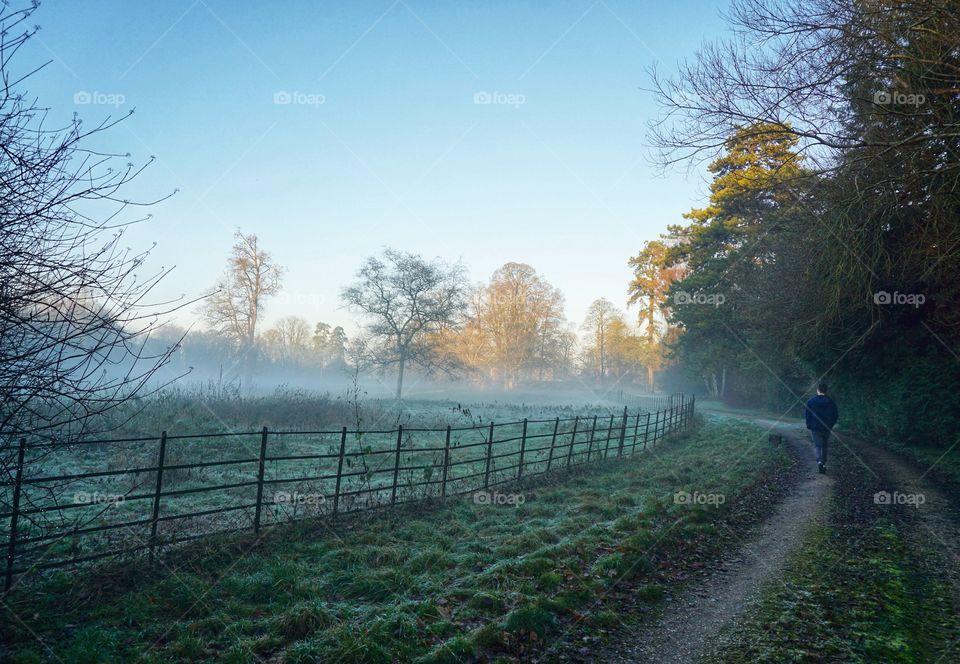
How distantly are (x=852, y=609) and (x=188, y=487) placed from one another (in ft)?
34.2

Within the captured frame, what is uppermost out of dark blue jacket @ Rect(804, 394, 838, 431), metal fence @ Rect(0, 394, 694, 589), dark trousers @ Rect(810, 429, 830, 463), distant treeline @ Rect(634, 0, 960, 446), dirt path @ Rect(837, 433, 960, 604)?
distant treeline @ Rect(634, 0, 960, 446)

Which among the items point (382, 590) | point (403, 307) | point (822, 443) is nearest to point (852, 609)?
point (382, 590)

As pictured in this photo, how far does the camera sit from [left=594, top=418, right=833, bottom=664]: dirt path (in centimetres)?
460

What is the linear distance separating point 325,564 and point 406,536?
1.61 metres

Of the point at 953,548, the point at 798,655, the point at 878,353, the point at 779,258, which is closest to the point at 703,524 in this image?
the point at 953,548

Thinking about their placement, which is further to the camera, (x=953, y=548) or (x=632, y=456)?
(x=632, y=456)

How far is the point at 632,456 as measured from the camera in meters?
15.8

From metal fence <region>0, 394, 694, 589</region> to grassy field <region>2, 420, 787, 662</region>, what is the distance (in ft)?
1.56

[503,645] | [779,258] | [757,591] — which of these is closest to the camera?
[503,645]

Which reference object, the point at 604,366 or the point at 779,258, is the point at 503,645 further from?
the point at 604,366

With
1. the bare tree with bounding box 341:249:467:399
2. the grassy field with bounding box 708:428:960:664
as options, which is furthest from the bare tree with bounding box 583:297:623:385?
the grassy field with bounding box 708:428:960:664

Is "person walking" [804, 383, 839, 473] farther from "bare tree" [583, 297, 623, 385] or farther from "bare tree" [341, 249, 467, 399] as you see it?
"bare tree" [583, 297, 623, 385]

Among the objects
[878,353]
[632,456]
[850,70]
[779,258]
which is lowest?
[632,456]

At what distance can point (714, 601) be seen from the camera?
555 centimetres
